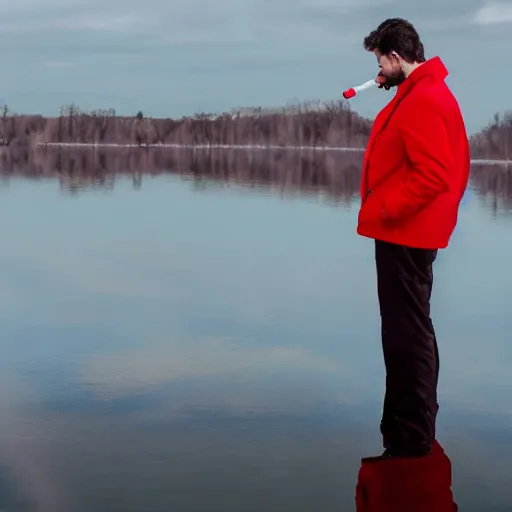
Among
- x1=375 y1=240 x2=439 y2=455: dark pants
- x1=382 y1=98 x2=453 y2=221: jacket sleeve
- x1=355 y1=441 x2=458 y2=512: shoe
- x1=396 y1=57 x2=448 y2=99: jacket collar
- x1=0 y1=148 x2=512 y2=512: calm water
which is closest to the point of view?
x1=355 y1=441 x2=458 y2=512: shoe

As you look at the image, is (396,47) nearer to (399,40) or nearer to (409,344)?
(399,40)

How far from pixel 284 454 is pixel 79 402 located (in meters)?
1.07

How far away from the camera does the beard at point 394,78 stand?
4.08m

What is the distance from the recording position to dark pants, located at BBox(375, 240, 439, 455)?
4.09 meters

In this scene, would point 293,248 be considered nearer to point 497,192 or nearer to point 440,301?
point 440,301

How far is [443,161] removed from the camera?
389cm

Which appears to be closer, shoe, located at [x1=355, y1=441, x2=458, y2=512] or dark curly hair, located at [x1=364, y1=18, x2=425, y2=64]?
shoe, located at [x1=355, y1=441, x2=458, y2=512]

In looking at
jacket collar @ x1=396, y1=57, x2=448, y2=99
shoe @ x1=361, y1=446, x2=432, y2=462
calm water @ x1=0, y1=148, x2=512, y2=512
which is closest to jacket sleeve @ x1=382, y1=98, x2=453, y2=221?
jacket collar @ x1=396, y1=57, x2=448, y2=99

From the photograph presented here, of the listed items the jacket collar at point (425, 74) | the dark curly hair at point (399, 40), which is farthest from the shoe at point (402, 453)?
the dark curly hair at point (399, 40)

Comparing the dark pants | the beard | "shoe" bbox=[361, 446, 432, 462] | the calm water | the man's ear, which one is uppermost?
the man's ear

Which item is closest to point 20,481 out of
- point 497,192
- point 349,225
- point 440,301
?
point 440,301

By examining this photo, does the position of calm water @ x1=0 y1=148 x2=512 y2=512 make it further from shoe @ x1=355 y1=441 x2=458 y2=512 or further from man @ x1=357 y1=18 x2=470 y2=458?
man @ x1=357 y1=18 x2=470 y2=458

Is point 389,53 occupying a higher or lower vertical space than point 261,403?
higher

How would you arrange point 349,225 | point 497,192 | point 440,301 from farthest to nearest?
point 497,192 → point 349,225 → point 440,301
